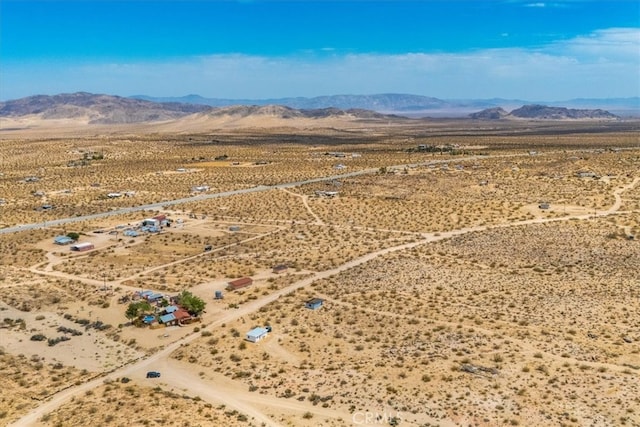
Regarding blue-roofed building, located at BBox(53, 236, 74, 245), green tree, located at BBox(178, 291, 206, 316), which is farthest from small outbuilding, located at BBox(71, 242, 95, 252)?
green tree, located at BBox(178, 291, 206, 316)

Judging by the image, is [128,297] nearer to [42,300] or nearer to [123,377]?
[42,300]

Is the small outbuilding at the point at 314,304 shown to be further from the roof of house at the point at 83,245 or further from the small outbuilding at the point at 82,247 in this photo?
the roof of house at the point at 83,245

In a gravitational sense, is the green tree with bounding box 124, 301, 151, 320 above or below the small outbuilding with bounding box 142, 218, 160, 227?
below

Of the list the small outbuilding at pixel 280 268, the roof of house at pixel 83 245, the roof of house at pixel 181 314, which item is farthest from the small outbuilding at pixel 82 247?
the roof of house at pixel 181 314

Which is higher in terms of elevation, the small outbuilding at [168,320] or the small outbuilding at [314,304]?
the small outbuilding at [314,304]

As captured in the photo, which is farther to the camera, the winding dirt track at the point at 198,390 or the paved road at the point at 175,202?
the paved road at the point at 175,202

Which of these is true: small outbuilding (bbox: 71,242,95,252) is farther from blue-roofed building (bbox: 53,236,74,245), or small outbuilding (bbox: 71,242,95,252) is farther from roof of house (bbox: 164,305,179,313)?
roof of house (bbox: 164,305,179,313)

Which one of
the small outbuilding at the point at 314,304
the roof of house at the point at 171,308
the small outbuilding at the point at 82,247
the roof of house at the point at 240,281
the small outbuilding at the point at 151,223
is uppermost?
the small outbuilding at the point at 151,223

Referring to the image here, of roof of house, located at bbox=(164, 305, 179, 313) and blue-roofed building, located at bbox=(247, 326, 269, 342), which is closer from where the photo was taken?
blue-roofed building, located at bbox=(247, 326, 269, 342)
